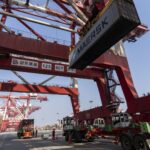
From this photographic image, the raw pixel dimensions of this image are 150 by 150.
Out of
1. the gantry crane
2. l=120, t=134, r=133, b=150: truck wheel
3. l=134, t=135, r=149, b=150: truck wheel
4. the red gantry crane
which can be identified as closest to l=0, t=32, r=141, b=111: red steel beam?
the red gantry crane

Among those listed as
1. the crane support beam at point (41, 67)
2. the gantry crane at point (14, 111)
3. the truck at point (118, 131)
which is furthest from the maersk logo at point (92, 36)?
the gantry crane at point (14, 111)

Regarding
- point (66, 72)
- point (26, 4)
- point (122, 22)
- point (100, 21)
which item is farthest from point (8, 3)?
point (122, 22)

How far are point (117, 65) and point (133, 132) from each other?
393 inches

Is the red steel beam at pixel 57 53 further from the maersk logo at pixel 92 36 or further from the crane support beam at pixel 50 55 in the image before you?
the maersk logo at pixel 92 36

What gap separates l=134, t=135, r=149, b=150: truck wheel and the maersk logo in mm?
5423

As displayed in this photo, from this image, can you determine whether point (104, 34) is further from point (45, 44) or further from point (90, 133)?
point (90, 133)

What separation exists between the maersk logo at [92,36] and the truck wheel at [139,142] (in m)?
5.42

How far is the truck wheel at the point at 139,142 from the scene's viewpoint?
12830 mm

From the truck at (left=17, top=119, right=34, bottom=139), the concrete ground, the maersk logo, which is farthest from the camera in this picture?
the truck at (left=17, top=119, right=34, bottom=139)

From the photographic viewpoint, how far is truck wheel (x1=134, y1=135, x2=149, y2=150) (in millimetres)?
12830

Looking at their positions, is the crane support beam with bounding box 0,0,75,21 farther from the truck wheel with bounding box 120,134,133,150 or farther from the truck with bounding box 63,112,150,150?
the truck wheel with bounding box 120,134,133,150

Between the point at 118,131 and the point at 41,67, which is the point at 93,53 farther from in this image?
the point at 41,67

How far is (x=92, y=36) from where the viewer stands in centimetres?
1305

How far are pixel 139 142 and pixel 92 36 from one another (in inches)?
231
